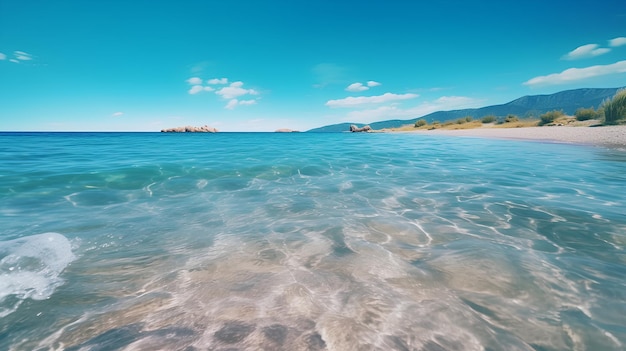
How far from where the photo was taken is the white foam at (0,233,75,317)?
8.85 ft

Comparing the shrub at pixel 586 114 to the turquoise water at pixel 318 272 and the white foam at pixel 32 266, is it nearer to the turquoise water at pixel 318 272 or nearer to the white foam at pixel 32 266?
the turquoise water at pixel 318 272

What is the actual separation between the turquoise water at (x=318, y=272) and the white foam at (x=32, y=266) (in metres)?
0.02

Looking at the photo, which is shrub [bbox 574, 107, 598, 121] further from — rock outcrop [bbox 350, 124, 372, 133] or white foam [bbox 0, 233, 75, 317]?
rock outcrop [bbox 350, 124, 372, 133]

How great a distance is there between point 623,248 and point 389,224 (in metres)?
3.10

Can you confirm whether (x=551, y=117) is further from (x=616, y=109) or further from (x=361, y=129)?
(x=361, y=129)

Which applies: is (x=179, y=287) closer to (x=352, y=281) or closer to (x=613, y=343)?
(x=352, y=281)

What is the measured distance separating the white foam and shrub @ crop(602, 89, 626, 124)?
3659cm

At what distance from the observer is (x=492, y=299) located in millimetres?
2467

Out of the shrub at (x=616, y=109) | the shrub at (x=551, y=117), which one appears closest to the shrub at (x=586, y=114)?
the shrub at (x=551, y=117)

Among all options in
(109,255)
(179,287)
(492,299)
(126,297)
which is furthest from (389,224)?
(109,255)

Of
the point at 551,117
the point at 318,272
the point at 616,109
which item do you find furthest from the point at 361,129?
the point at 318,272

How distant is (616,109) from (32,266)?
37.5m

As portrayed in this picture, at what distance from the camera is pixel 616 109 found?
891 inches

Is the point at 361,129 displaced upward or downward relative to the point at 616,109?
downward
